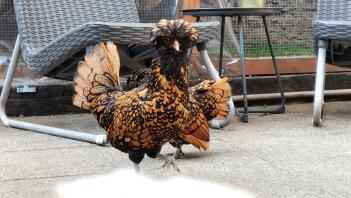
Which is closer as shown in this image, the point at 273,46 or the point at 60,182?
the point at 60,182

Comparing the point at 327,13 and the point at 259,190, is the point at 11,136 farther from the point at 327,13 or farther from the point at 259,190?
the point at 327,13

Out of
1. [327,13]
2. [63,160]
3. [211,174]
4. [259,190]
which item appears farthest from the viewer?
[327,13]

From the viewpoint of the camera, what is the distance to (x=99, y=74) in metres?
2.76

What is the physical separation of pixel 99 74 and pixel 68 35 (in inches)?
38.5

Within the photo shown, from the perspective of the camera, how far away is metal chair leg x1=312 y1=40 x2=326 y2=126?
415 centimetres

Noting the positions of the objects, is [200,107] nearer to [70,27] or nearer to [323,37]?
[323,37]

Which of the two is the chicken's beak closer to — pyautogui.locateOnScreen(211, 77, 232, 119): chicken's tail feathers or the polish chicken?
the polish chicken

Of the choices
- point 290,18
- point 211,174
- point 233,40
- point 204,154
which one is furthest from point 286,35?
point 211,174

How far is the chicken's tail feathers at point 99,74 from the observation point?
2.75 metres

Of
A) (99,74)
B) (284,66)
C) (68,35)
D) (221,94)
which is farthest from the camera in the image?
(284,66)

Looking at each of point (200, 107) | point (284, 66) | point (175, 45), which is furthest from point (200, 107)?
point (284, 66)

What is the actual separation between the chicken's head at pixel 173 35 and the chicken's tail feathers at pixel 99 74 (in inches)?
16.8

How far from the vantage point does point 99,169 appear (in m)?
3.07

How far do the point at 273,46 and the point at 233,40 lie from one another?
0.36 meters
